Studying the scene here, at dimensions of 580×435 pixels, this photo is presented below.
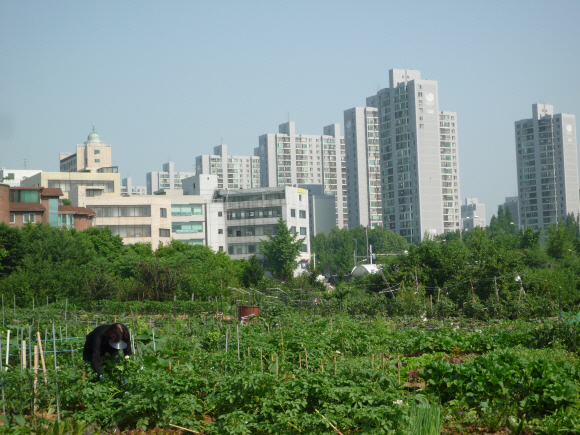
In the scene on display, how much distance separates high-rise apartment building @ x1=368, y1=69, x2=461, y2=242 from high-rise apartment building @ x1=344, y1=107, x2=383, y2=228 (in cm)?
1008

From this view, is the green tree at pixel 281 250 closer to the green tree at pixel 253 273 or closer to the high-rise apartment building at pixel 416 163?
the green tree at pixel 253 273

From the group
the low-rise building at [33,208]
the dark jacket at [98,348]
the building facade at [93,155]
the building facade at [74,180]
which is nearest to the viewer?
the dark jacket at [98,348]

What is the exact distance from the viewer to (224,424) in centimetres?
709

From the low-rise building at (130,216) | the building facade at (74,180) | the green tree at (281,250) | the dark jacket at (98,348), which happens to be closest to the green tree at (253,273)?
the green tree at (281,250)

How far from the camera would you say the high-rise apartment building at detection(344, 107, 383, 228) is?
13438 cm

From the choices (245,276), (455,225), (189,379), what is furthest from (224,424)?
(455,225)

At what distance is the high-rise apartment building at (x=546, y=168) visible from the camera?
13638 cm

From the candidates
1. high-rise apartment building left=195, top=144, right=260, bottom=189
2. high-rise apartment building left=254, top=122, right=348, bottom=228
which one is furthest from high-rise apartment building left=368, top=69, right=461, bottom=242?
high-rise apartment building left=195, top=144, right=260, bottom=189

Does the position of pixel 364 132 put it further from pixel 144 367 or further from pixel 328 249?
pixel 144 367

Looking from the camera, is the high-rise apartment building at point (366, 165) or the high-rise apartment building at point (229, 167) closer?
the high-rise apartment building at point (366, 165)

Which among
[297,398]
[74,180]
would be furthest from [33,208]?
[297,398]

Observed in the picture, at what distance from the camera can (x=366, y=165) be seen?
134875mm

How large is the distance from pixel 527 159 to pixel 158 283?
13012 cm

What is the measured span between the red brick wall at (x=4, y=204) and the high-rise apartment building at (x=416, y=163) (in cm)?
7911
